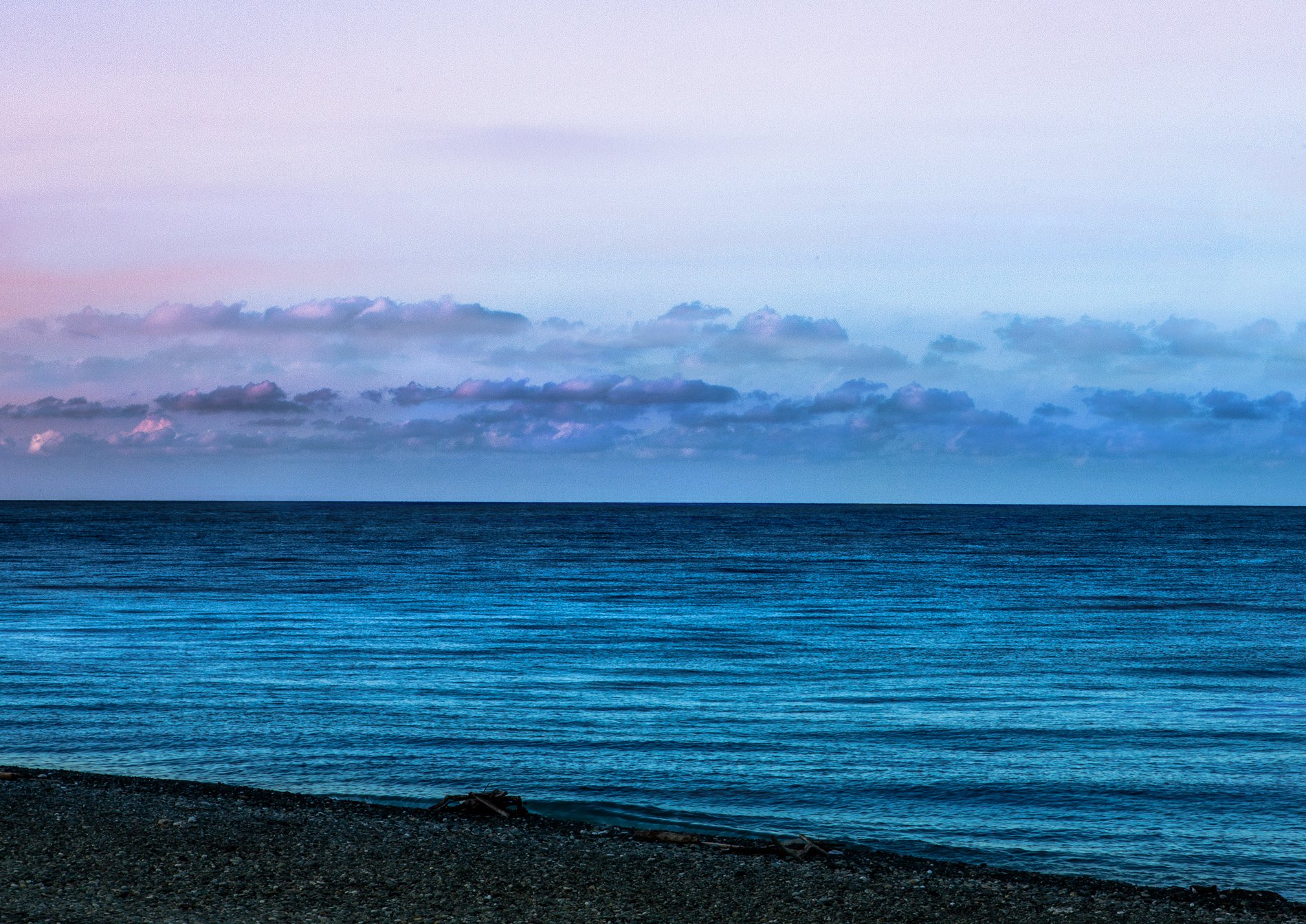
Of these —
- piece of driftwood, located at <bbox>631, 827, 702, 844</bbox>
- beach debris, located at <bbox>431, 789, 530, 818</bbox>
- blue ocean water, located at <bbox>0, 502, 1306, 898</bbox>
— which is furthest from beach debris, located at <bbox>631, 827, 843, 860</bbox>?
beach debris, located at <bbox>431, 789, 530, 818</bbox>

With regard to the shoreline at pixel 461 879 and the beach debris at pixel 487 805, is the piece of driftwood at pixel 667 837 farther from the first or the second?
the beach debris at pixel 487 805

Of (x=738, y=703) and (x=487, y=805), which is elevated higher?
(x=487, y=805)

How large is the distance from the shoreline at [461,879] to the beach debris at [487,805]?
0.32 m

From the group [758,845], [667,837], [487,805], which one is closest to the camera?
[758,845]

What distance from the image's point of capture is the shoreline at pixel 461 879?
9469mm

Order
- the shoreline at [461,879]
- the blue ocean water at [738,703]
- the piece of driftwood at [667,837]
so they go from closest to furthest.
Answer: the shoreline at [461,879] → the piece of driftwood at [667,837] → the blue ocean water at [738,703]

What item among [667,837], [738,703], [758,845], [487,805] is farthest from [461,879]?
[738,703]

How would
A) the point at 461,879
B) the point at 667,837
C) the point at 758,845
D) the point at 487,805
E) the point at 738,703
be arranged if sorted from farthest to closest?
the point at 738,703 < the point at 487,805 < the point at 667,837 < the point at 758,845 < the point at 461,879

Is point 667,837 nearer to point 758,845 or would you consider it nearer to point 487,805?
point 758,845

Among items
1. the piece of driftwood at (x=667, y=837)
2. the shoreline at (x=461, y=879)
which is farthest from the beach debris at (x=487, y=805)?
the piece of driftwood at (x=667, y=837)

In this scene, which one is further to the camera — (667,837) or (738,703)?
(738,703)

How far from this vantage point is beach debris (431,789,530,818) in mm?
13078

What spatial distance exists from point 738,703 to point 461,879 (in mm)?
11360

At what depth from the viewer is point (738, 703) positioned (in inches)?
836
